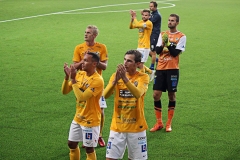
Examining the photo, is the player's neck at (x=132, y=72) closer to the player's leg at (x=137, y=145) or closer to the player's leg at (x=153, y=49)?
the player's leg at (x=137, y=145)

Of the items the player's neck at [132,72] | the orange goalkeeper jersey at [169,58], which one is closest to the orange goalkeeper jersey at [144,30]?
the orange goalkeeper jersey at [169,58]

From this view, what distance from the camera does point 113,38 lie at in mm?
21219

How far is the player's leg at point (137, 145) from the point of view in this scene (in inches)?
280

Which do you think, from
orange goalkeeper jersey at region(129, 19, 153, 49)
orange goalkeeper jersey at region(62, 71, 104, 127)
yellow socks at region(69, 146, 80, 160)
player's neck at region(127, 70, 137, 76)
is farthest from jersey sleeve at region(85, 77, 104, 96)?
orange goalkeeper jersey at region(129, 19, 153, 49)

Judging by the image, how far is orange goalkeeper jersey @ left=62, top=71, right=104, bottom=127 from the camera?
738 cm

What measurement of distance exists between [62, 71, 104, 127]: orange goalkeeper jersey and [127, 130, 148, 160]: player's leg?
0.68 metres

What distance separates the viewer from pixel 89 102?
743 cm

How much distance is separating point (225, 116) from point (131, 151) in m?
4.55

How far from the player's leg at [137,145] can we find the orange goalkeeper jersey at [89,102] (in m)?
0.68

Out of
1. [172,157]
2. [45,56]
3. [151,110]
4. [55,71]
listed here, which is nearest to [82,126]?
[172,157]

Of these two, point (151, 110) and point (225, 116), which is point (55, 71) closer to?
point (151, 110)

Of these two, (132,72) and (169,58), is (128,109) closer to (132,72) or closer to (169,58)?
(132,72)

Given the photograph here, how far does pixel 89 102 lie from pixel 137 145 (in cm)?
97

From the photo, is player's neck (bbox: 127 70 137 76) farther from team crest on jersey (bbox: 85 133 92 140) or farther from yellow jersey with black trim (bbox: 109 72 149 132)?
team crest on jersey (bbox: 85 133 92 140)
